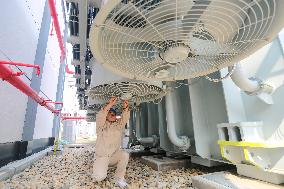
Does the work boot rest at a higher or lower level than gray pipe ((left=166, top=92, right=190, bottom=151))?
lower

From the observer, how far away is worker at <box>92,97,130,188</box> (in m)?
2.83

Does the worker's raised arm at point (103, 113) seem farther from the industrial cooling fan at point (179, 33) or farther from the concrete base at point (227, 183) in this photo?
the concrete base at point (227, 183)

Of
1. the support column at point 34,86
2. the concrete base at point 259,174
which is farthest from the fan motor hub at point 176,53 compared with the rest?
the support column at point 34,86

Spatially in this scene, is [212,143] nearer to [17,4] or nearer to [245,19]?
[245,19]

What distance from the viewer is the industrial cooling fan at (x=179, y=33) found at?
118 cm

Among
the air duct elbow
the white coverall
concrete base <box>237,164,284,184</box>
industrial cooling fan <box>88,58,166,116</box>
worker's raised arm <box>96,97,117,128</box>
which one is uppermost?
industrial cooling fan <box>88,58,166,116</box>

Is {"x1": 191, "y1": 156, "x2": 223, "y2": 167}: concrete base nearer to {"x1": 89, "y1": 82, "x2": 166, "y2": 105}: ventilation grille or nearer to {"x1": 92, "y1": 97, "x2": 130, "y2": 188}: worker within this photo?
{"x1": 92, "y1": 97, "x2": 130, "y2": 188}: worker

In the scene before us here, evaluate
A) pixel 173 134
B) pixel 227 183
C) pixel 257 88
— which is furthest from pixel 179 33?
pixel 173 134

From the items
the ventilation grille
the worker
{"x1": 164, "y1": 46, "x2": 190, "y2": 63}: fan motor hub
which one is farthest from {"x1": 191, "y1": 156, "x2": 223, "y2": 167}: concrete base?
{"x1": 164, "y1": 46, "x2": 190, "y2": 63}: fan motor hub

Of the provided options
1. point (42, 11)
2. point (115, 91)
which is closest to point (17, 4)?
point (42, 11)

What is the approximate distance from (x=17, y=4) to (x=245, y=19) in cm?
390

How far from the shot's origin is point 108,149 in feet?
9.68

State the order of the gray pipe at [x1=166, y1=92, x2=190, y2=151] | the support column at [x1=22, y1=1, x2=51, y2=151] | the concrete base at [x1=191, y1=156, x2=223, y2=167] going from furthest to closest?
the support column at [x1=22, y1=1, x2=51, y2=151]
the gray pipe at [x1=166, y1=92, x2=190, y2=151]
the concrete base at [x1=191, y1=156, x2=223, y2=167]

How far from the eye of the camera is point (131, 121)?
303 inches
